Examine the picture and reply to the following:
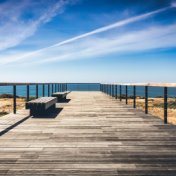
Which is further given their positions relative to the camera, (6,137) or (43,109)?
(43,109)

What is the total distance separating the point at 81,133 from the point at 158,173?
257cm

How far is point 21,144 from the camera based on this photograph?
15.3ft

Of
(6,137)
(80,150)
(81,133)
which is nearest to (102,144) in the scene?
(80,150)

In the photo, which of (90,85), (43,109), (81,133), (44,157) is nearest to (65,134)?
(81,133)

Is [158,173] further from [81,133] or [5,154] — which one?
[81,133]

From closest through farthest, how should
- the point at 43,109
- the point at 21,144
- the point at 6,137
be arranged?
the point at 21,144 < the point at 6,137 < the point at 43,109

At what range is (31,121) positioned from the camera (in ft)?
23.8

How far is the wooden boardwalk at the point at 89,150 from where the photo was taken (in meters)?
3.43

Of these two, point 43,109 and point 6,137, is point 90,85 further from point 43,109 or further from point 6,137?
point 6,137

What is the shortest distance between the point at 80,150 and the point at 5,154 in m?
1.09

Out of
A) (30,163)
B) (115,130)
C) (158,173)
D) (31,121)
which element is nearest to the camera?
(158,173)

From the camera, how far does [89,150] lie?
4.31m

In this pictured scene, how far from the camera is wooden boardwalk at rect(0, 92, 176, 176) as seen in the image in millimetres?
3432

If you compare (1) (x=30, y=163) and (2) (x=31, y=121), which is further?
(2) (x=31, y=121)
